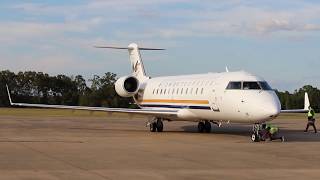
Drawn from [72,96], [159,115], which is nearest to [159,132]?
[159,115]

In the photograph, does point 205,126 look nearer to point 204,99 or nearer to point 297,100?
point 204,99

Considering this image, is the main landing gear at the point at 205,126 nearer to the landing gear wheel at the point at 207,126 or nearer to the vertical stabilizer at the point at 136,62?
the landing gear wheel at the point at 207,126

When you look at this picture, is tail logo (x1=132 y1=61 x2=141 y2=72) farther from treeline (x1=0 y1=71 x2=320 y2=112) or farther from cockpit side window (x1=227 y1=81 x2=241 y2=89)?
treeline (x1=0 y1=71 x2=320 y2=112)

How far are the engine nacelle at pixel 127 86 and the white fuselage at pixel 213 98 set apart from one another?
0.98 metres

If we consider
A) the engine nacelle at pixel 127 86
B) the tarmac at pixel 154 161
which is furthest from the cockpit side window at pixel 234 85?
the engine nacelle at pixel 127 86

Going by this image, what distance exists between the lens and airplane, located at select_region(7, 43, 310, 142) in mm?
20484

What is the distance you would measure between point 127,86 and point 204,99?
27.1 ft

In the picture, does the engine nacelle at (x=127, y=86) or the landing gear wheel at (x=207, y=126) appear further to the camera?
the engine nacelle at (x=127, y=86)

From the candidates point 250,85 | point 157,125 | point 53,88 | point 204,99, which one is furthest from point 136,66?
point 53,88

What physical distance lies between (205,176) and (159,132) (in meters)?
16.0

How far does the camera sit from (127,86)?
31.3m

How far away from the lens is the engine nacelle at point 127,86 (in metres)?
30.9

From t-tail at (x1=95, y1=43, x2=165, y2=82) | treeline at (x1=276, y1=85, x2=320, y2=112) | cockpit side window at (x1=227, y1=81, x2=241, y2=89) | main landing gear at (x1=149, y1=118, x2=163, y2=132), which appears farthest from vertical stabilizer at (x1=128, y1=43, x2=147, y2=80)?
treeline at (x1=276, y1=85, x2=320, y2=112)

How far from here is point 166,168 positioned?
1167 cm
